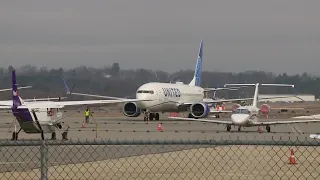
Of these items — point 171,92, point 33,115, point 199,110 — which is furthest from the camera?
point 171,92

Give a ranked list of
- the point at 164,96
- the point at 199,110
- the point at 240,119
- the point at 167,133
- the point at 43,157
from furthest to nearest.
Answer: the point at 199,110
the point at 164,96
the point at 240,119
the point at 167,133
the point at 43,157

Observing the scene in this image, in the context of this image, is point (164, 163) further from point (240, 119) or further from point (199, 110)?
point (199, 110)

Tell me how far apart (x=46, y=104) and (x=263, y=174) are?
16456mm

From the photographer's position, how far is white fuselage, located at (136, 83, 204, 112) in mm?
58031

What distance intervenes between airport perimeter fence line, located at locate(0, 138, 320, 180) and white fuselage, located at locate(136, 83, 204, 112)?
108ft

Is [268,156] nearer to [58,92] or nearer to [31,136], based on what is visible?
[31,136]

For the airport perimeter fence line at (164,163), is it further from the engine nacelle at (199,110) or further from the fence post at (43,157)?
the engine nacelle at (199,110)

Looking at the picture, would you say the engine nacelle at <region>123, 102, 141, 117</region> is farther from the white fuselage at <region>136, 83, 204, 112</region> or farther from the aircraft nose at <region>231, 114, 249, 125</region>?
the aircraft nose at <region>231, 114, 249, 125</region>

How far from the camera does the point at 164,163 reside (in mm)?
19344

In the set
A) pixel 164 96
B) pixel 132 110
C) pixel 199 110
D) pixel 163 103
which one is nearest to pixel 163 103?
pixel 163 103

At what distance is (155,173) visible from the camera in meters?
16.5

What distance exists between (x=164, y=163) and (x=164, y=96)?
1573 inches

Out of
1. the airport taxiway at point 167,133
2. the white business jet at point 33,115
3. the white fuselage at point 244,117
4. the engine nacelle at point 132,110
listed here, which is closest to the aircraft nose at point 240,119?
the white fuselage at point 244,117

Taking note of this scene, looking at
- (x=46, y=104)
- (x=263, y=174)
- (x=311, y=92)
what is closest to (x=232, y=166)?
(x=263, y=174)
